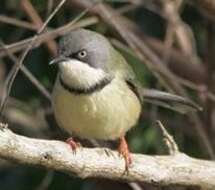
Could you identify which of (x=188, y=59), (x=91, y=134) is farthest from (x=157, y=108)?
(x=91, y=134)

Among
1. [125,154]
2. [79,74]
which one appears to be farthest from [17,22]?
[125,154]

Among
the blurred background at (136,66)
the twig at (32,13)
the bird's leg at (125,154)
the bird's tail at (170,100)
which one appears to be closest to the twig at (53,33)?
the blurred background at (136,66)

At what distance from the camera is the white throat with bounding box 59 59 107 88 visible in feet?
17.4

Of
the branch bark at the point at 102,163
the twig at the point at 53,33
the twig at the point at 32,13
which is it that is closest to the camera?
the branch bark at the point at 102,163

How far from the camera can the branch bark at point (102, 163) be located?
434 centimetres

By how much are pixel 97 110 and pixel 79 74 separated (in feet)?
0.87

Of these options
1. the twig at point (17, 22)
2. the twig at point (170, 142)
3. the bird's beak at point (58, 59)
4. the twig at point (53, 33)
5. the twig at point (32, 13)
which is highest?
the twig at point (32, 13)

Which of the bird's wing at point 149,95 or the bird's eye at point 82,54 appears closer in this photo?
the bird's eye at point 82,54

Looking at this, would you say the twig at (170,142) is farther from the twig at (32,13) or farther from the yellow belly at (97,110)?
the twig at (32,13)

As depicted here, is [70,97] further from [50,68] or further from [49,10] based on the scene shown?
[50,68]

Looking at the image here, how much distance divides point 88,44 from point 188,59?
60.7 inches

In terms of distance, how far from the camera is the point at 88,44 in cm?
554

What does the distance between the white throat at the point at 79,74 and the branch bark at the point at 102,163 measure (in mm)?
609

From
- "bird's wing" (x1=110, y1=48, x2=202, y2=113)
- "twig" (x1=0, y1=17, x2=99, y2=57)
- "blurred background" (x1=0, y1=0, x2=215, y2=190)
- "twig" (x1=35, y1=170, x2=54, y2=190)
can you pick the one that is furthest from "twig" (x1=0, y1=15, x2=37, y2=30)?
"twig" (x1=35, y1=170, x2=54, y2=190)
